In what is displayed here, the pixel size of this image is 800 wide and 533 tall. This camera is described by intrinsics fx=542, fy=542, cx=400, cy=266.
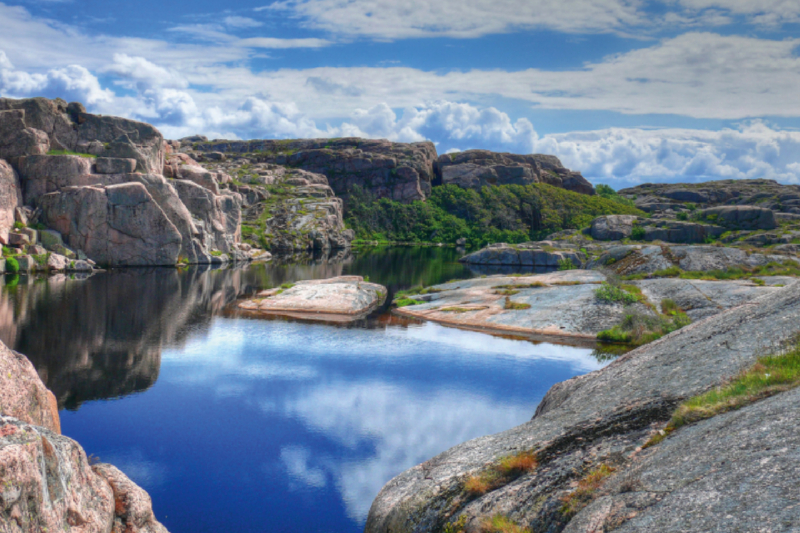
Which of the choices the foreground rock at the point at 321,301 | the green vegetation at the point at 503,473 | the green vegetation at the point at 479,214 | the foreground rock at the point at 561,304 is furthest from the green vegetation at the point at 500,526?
the green vegetation at the point at 479,214

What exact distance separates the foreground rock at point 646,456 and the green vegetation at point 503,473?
0.15 meters

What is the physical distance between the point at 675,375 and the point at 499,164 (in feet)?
633

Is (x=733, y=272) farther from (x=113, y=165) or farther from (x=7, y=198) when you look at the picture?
(x=7, y=198)

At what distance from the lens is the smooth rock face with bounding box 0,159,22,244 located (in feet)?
219

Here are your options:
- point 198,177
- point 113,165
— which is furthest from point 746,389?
point 198,177

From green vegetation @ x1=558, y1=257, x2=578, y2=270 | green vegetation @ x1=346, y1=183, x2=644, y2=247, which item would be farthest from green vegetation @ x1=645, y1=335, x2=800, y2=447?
green vegetation @ x1=346, y1=183, x2=644, y2=247

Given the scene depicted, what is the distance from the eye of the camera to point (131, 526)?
11195 millimetres

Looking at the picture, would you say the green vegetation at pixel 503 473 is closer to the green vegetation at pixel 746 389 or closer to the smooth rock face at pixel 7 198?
the green vegetation at pixel 746 389

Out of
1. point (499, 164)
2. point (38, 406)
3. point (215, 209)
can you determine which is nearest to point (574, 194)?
point (499, 164)

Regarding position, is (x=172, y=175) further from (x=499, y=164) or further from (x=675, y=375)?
(x=499, y=164)

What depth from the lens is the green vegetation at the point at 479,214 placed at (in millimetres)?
166625

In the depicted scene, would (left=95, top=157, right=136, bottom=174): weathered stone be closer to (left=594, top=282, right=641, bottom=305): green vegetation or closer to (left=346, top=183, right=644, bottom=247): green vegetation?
(left=594, top=282, right=641, bottom=305): green vegetation

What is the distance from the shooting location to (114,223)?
76000 millimetres

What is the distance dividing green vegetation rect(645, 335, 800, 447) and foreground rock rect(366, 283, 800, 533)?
15.5 inches
